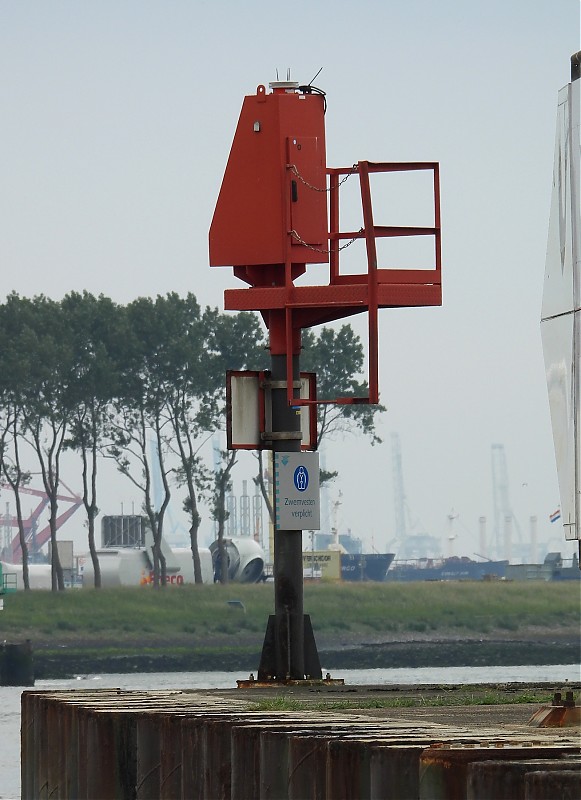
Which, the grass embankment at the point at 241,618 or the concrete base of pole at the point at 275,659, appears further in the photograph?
the grass embankment at the point at 241,618

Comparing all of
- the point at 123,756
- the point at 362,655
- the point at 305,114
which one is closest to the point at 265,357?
the point at 362,655

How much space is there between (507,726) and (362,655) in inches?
3618

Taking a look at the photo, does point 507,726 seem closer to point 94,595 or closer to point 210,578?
point 94,595

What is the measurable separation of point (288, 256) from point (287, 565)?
392 centimetres

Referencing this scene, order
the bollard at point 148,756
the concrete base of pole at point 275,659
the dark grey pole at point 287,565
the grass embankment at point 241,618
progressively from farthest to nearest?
the grass embankment at point 241,618
the dark grey pole at point 287,565
the concrete base of pole at point 275,659
the bollard at point 148,756

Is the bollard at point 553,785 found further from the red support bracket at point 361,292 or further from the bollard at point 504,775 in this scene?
the red support bracket at point 361,292

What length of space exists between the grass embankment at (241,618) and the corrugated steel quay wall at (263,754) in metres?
77.7

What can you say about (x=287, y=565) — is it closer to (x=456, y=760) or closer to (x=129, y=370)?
(x=456, y=760)

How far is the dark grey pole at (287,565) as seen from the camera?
81.0ft

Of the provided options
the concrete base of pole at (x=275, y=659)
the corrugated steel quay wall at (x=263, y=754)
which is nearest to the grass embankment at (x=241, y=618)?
the concrete base of pole at (x=275, y=659)

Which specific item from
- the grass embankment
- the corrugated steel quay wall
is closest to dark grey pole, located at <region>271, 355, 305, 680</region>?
the corrugated steel quay wall

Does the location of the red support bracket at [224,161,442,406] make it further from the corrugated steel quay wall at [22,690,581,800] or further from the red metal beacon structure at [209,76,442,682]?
the corrugated steel quay wall at [22,690,581,800]

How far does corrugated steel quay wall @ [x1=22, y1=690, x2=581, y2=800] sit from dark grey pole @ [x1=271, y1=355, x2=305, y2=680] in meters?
2.78

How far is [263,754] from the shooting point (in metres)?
13.9
